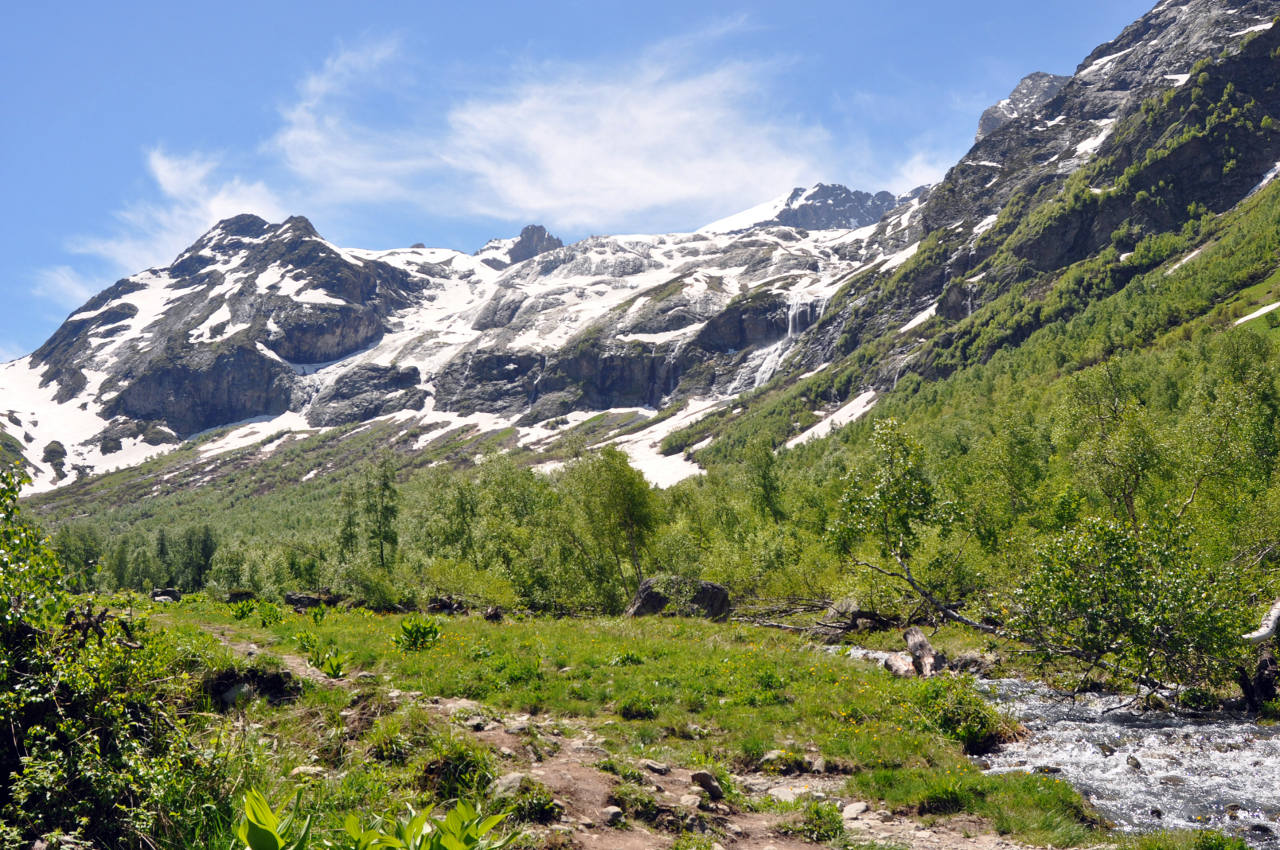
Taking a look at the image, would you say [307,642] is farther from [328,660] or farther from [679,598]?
[679,598]

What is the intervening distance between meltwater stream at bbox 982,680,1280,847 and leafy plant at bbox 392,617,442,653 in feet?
57.8

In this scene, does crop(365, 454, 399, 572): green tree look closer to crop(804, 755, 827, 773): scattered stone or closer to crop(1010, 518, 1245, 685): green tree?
crop(804, 755, 827, 773): scattered stone

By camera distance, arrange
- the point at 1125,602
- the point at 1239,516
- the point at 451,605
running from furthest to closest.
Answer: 1. the point at 451,605
2. the point at 1239,516
3. the point at 1125,602

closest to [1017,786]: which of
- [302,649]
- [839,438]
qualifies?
[302,649]

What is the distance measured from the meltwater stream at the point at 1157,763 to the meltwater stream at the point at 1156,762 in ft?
0.07

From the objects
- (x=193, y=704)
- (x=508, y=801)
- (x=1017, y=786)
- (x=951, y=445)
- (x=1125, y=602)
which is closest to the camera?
(x=508, y=801)

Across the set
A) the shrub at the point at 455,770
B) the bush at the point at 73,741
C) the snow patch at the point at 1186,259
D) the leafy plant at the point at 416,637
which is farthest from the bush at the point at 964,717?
the snow patch at the point at 1186,259

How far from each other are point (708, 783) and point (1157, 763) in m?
12.9

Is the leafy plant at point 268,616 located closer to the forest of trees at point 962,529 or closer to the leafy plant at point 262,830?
the forest of trees at point 962,529

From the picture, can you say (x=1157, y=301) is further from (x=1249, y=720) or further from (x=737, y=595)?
(x=1249, y=720)

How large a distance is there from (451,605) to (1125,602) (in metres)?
34.0

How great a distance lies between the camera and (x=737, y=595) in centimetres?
4953

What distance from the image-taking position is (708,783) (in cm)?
1284

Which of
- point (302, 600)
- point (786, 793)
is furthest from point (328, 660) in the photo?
point (302, 600)
